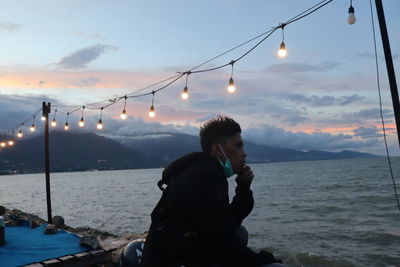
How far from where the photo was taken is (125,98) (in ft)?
44.3

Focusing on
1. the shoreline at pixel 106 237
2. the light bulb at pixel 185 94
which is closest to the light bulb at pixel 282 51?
the light bulb at pixel 185 94

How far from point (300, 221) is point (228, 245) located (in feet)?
78.0

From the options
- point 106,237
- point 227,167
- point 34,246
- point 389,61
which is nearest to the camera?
point 227,167

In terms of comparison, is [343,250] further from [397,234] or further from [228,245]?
[228,245]

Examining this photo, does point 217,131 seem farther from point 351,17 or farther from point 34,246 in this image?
point 34,246

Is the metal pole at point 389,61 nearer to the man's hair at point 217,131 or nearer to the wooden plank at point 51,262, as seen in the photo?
the man's hair at point 217,131

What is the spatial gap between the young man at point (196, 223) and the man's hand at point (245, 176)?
0.80m

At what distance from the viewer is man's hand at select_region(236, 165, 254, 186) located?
123 inches

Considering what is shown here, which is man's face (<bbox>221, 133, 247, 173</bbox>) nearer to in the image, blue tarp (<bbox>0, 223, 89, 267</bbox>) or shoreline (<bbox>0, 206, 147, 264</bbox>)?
blue tarp (<bbox>0, 223, 89, 267</bbox>)

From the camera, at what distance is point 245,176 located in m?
3.21

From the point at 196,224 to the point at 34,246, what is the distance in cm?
726

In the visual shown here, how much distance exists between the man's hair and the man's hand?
47 centimetres

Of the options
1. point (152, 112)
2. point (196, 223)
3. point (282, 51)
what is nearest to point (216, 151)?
point (196, 223)

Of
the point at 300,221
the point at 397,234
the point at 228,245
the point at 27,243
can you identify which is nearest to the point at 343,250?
the point at 397,234
